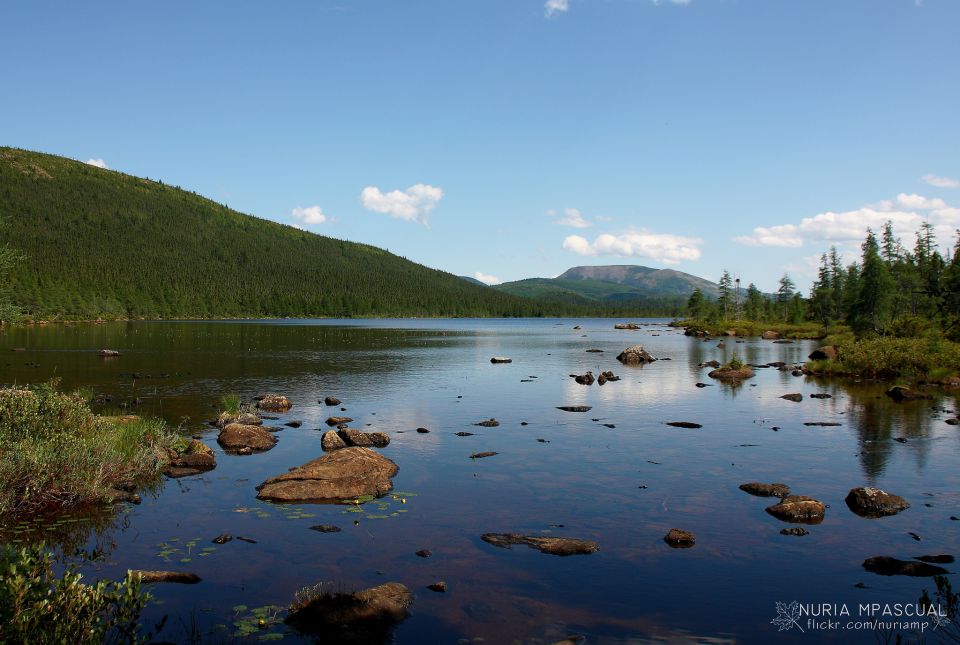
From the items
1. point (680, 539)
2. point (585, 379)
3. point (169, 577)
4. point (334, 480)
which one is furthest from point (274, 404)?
point (680, 539)

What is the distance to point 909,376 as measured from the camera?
52.0 m

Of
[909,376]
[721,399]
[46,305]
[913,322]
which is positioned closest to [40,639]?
[721,399]

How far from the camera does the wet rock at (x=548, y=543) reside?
16.2 metres

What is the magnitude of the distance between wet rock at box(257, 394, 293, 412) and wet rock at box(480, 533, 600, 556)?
25.1 meters

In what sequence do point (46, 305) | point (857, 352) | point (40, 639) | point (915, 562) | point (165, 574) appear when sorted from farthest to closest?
point (46, 305) < point (857, 352) < point (915, 562) < point (165, 574) < point (40, 639)

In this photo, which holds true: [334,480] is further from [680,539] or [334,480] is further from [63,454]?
[680,539]

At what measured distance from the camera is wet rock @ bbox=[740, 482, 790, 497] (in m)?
21.2

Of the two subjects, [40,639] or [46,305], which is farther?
[46,305]

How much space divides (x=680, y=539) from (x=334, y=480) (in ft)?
38.4

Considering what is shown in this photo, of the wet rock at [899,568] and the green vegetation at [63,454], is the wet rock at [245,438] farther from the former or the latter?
the wet rock at [899,568]

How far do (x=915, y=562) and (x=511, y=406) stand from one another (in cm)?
2787

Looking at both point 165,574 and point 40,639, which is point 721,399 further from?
point 40,639

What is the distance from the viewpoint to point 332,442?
27.4m

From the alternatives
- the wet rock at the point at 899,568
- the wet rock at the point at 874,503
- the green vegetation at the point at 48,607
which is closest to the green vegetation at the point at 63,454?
the green vegetation at the point at 48,607
